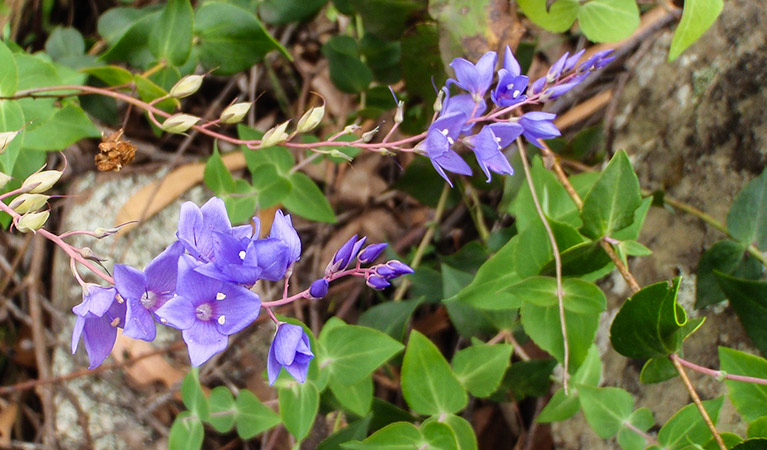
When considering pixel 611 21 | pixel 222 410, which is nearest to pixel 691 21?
pixel 611 21

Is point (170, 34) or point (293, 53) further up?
point (170, 34)

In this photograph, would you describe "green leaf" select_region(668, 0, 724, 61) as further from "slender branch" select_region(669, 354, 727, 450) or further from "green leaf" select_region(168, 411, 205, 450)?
"green leaf" select_region(168, 411, 205, 450)

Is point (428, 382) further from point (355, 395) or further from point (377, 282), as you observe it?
point (377, 282)

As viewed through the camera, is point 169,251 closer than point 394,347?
Yes

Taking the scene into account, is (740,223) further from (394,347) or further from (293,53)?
(293,53)

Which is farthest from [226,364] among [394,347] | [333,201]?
[394,347]

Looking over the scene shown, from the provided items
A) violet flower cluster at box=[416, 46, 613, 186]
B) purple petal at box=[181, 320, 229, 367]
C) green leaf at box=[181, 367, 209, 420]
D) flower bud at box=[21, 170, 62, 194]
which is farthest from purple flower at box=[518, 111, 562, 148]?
green leaf at box=[181, 367, 209, 420]

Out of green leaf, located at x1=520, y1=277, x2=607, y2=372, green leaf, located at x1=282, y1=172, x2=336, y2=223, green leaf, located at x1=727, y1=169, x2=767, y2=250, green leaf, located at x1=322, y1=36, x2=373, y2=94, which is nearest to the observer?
green leaf, located at x1=520, y1=277, x2=607, y2=372
